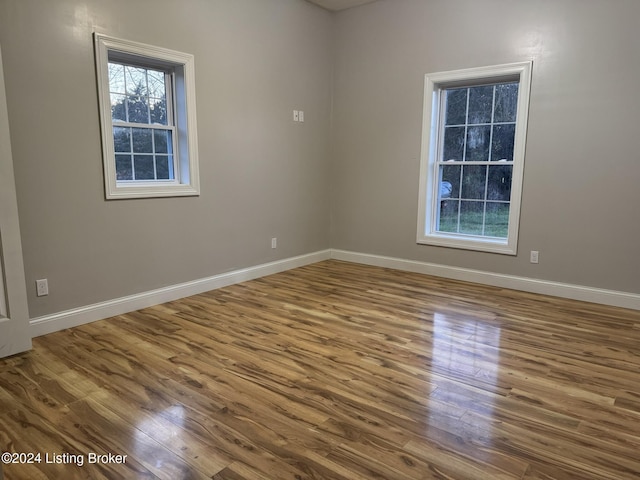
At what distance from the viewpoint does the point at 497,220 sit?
4523 mm

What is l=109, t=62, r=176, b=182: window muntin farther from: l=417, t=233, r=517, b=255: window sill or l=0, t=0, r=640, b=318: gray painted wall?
l=417, t=233, r=517, b=255: window sill

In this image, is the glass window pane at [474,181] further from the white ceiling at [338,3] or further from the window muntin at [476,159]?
the white ceiling at [338,3]

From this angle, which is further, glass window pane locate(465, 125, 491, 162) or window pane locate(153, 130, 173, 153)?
glass window pane locate(465, 125, 491, 162)

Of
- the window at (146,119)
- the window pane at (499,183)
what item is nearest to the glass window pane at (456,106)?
the window pane at (499,183)

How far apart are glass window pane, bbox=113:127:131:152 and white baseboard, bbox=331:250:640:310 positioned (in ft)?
9.59

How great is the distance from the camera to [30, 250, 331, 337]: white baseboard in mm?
3188

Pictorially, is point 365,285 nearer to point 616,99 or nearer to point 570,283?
point 570,283

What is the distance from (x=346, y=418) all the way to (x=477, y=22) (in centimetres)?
393

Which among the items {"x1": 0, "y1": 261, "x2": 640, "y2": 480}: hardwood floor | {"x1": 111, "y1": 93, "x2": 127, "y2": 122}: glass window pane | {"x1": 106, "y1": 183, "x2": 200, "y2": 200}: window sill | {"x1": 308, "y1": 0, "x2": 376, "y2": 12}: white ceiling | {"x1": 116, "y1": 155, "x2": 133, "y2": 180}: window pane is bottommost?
{"x1": 0, "y1": 261, "x2": 640, "y2": 480}: hardwood floor

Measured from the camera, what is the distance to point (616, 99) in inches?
145

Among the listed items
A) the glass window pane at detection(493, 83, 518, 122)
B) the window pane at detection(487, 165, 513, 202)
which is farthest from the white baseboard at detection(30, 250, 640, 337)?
the glass window pane at detection(493, 83, 518, 122)

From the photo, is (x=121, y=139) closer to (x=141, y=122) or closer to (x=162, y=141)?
(x=141, y=122)

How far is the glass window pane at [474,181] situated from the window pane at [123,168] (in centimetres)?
328

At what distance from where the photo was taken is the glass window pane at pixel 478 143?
452 cm
